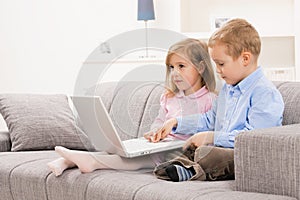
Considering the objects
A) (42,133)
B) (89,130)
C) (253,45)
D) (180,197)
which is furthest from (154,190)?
(42,133)

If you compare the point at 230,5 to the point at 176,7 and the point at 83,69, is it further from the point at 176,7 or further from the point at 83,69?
the point at 83,69

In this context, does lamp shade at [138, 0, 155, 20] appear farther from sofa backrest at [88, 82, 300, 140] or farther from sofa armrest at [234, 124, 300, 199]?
sofa armrest at [234, 124, 300, 199]

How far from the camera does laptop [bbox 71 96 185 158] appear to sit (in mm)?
2398

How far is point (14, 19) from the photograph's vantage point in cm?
484

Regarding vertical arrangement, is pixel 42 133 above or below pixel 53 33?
below

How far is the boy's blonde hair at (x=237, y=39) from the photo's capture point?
242 centimetres

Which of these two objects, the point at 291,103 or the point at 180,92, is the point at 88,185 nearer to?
the point at 180,92

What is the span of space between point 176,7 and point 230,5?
350 millimetres

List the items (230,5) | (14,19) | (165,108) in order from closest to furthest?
1. (165,108)
2. (230,5)
3. (14,19)

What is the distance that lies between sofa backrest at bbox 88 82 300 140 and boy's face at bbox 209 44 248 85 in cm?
22

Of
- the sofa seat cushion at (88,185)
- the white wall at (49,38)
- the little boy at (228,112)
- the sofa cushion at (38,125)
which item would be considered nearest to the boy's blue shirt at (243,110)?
the little boy at (228,112)

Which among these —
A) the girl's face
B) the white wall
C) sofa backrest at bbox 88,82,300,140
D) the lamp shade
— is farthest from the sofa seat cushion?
the white wall

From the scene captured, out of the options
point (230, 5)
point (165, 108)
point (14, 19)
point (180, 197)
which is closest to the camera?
point (180, 197)

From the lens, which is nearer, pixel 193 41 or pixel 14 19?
pixel 193 41
